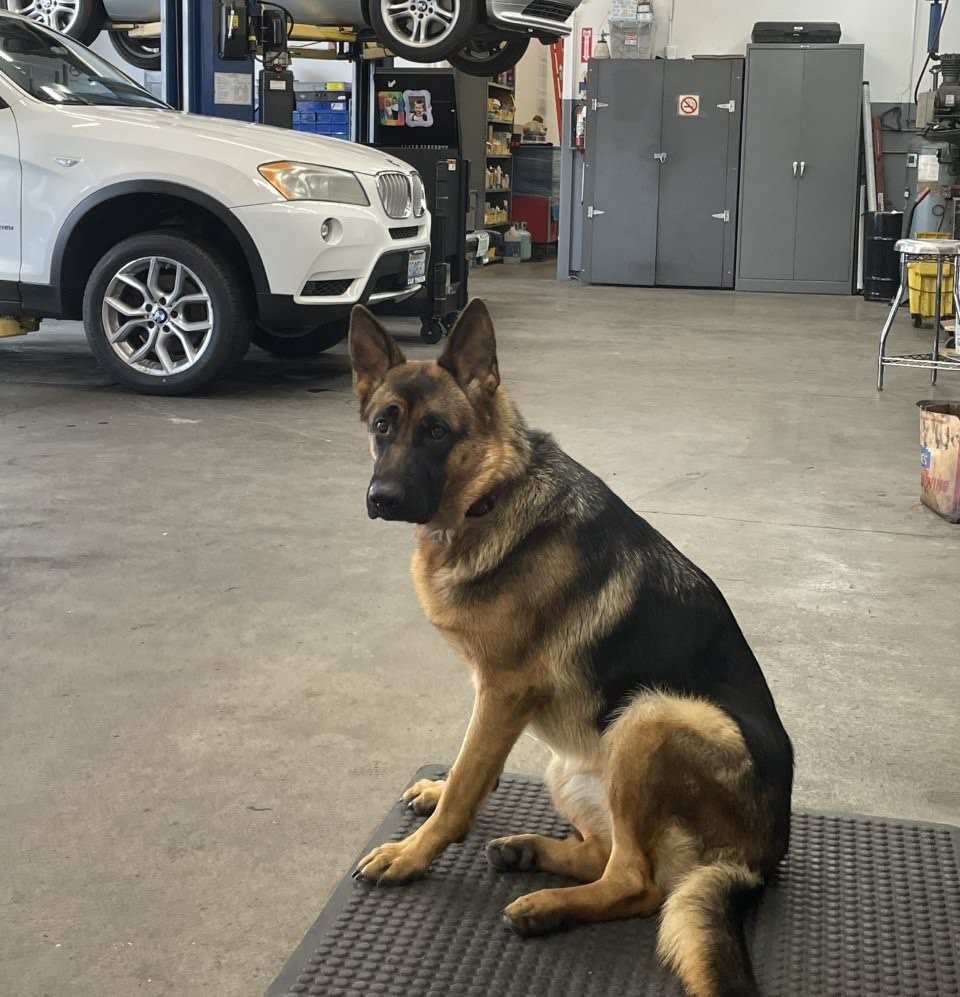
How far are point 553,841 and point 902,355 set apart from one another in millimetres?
7103

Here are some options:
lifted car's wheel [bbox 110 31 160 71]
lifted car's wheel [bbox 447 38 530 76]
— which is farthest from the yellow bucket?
lifted car's wheel [bbox 110 31 160 71]

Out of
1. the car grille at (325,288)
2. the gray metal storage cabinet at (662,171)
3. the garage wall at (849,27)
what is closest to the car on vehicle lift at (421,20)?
the car grille at (325,288)

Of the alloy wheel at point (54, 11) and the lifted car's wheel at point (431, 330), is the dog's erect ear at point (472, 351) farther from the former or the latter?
the alloy wheel at point (54, 11)

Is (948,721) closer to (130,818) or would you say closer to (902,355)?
(130,818)

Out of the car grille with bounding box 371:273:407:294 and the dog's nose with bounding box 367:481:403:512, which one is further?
the car grille with bounding box 371:273:407:294

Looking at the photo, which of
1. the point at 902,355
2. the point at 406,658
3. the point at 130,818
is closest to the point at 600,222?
the point at 902,355

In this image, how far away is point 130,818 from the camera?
2283 millimetres

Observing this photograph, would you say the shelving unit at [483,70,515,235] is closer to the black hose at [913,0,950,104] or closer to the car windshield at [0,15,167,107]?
the black hose at [913,0,950,104]

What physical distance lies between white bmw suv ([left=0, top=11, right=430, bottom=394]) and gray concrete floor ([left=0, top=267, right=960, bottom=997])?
0.40 metres

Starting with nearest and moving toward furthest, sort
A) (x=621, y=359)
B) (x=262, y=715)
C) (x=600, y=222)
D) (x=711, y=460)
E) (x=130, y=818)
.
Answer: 1. (x=130, y=818)
2. (x=262, y=715)
3. (x=711, y=460)
4. (x=621, y=359)
5. (x=600, y=222)

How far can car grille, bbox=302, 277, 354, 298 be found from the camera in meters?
6.27

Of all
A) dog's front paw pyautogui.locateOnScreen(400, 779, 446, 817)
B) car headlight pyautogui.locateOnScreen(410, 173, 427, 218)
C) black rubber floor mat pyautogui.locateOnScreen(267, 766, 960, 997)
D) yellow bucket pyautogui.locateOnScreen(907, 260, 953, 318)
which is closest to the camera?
black rubber floor mat pyautogui.locateOnScreen(267, 766, 960, 997)

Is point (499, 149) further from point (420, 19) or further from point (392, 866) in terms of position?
point (392, 866)

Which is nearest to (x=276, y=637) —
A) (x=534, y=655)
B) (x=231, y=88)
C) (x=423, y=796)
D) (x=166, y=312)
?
(x=423, y=796)
